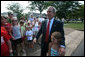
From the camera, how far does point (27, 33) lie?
6434 millimetres

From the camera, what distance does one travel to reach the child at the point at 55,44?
2.89 m

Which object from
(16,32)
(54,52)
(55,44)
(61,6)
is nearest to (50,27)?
(55,44)

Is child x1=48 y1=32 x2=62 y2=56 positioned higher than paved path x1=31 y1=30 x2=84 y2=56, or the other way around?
child x1=48 y1=32 x2=62 y2=56

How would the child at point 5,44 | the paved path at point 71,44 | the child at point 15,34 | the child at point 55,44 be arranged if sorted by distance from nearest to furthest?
the child at point 55,44, the child at point 5,44, the child at point 15,34, the paved path at point 71,44

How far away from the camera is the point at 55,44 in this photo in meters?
2.97

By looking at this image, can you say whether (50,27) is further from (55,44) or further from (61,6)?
(61,6)

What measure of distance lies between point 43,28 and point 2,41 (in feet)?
2.74

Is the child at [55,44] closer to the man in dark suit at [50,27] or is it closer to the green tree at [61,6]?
the man in dark suit at [50,27]

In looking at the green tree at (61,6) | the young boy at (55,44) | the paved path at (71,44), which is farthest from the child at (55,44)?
the green tree at (61,6)

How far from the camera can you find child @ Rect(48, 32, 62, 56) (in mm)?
2893

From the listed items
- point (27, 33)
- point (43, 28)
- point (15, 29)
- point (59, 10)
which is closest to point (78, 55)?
point (27, 33)

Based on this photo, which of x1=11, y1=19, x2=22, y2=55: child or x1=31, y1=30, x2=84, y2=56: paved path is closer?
x1=11, y1=19, x2=22, y2=55: child

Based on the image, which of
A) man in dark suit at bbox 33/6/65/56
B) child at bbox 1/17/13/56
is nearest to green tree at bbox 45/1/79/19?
man in dark suit at bbox 33/6/65/56

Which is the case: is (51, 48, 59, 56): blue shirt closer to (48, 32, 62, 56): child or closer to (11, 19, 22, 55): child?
(48, 32, 62, 56): child
